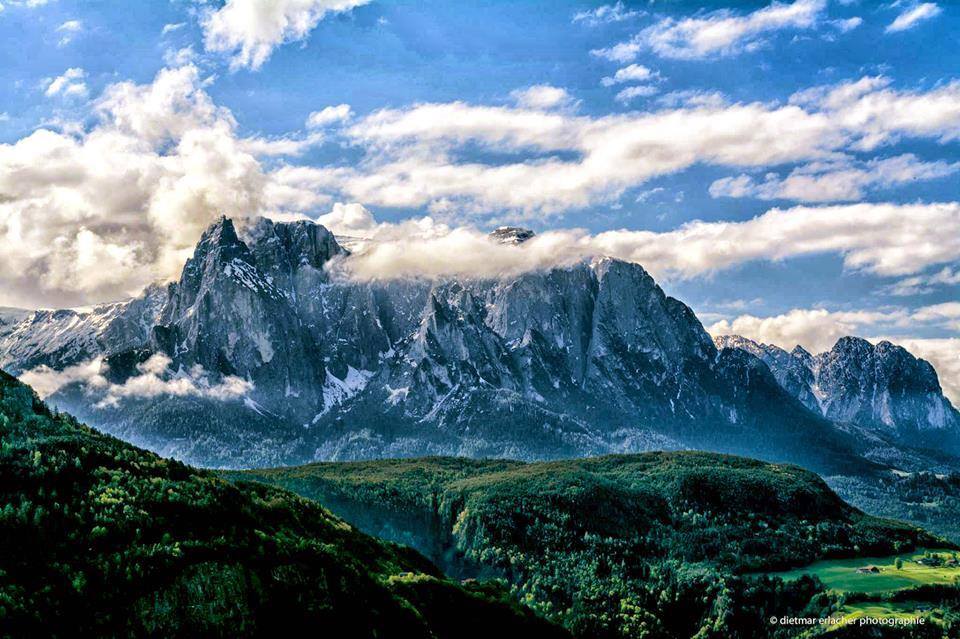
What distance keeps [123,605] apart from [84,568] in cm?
849

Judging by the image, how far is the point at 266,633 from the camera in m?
118

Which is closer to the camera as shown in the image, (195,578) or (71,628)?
(71,628)

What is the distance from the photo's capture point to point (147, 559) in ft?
385

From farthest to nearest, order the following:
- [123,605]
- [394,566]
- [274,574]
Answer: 1. [394,566]
2. [274,574]
3. [123,605]

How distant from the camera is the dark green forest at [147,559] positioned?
109413 millimetres

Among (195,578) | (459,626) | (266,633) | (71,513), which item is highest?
(71,513)

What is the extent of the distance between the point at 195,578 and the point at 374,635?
91.7ft

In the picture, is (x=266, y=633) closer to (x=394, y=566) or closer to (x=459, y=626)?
(x=459, y=626)

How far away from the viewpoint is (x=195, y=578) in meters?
118

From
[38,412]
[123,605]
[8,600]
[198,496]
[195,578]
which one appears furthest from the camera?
[38,412]

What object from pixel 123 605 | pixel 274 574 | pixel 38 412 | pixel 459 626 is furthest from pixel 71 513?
pixel 459 626

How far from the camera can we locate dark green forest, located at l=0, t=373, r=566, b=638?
109413 millimetres

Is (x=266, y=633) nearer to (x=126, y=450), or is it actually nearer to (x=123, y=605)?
(x=123, y=605)

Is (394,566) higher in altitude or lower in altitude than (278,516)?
lower
